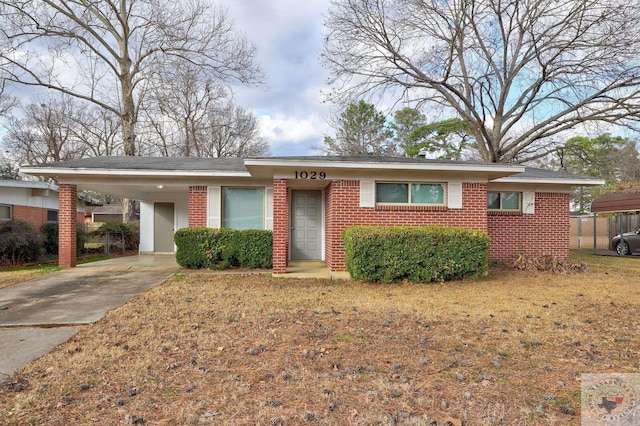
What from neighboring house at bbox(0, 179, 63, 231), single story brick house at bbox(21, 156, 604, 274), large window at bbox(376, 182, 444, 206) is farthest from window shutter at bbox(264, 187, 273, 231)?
neighboring house at bbox(0, 179, 63, 231)

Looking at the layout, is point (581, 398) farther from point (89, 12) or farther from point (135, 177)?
point (89, 12)

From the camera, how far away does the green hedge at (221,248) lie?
937cm

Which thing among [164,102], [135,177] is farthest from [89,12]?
[135,177]

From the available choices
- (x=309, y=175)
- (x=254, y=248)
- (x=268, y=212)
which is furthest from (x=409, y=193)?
(x=254, y=248)

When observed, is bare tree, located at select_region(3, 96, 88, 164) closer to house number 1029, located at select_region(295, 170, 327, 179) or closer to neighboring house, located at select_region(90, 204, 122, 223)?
neighboring house, located at select_region(90, 204, 122, 223)

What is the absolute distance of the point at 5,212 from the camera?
1300cm

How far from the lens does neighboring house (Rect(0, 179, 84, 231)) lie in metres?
13.0

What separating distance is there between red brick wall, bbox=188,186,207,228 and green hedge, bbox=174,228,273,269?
0.72 m

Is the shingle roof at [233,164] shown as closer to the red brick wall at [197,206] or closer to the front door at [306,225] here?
the red brick wall at [197,206]

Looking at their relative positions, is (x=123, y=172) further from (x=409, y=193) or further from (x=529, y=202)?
(x=529, y=202)

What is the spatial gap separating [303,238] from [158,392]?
816cm

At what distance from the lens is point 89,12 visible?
16469mm

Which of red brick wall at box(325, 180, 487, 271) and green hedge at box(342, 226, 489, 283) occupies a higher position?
red brick wall at box(325, 180, 487, 271)

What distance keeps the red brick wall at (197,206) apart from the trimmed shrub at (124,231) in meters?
7.40
